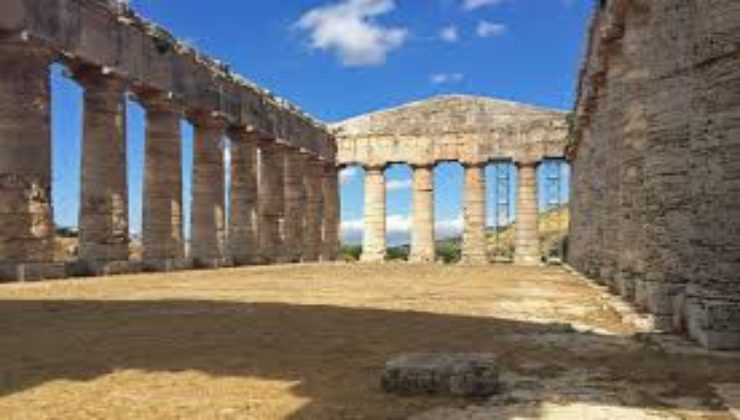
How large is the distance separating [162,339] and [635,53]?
9.91 m

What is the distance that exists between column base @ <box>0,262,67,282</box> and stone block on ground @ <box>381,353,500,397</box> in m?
15.8

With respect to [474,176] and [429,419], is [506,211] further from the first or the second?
[429,419]

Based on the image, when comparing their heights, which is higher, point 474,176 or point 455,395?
point 474,176

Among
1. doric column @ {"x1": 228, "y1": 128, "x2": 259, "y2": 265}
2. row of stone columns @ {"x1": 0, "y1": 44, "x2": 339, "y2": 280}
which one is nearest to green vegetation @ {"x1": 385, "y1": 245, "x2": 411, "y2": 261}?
row of stone columns @ {"x1": 0, "y1": 44, "x2": 339, "y2": 280}

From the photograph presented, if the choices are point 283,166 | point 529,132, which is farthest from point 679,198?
point 529,132

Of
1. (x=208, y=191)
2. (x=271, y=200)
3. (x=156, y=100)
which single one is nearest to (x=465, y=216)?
(x=271, y=200)

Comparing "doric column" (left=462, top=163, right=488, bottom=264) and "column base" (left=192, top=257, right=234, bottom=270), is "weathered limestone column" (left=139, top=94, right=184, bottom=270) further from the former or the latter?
"doric column" (left=462, top=163, right=488, bottom=264)

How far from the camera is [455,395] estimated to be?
6703mm

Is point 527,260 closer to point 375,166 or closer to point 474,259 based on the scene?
point 474,259

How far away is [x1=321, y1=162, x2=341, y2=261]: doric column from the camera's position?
159ft

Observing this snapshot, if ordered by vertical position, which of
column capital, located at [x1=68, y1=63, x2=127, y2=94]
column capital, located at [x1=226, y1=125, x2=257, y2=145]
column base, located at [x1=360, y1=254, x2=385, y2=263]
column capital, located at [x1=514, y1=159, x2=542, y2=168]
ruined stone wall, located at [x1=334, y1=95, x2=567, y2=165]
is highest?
ruined stone wall, located at [x1=334, y1=95, x2=567, y2=165]

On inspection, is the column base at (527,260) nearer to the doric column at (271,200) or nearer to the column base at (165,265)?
the doric column at (271,200)

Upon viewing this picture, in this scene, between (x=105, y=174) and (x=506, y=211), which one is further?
(x=506, y=211)

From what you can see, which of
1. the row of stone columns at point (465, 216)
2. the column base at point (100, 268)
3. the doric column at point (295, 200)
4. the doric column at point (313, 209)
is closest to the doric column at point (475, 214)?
the row of stone columns at point (465, 216)
